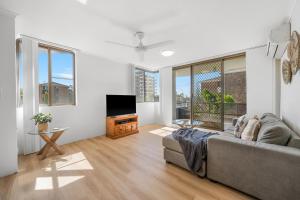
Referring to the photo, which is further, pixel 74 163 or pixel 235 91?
pixel 235 91

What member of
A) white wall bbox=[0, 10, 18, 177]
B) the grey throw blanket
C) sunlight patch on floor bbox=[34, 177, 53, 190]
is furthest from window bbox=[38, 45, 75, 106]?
the grey throw blanket

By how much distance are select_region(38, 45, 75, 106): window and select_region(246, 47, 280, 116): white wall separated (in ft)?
15.3

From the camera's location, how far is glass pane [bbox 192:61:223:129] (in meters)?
4.49

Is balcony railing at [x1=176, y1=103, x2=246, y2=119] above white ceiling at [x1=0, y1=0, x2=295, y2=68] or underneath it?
underneath

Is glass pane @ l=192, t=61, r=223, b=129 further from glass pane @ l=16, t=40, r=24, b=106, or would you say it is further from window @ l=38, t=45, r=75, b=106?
glass pane @ l=16, t=40, r=24, b=106

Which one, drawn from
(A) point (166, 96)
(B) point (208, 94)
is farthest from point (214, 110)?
(A) point (166, 96)

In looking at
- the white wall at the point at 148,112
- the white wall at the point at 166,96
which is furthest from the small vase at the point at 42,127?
the white wall at the point at 166,96

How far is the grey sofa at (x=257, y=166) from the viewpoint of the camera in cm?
141

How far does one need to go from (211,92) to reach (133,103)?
2637 millimetres

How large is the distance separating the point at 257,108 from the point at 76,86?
4.72m

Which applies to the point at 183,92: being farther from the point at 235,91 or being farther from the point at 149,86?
the point at 235,91

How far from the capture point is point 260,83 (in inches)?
138

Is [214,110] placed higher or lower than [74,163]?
higher

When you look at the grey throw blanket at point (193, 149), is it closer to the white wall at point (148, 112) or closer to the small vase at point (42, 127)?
the small vase at point (42, 127)
